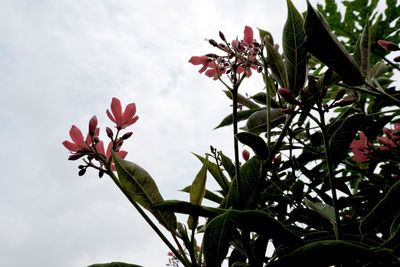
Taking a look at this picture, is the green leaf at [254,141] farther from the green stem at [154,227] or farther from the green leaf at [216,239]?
the green stem at [154,227]

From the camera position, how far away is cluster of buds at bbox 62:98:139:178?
109cm

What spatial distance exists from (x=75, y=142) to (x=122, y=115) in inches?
8.1

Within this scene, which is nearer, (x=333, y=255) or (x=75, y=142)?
(x=333, y=255)

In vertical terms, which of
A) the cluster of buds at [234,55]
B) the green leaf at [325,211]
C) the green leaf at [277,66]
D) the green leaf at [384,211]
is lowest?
the green leaf at [384,211]

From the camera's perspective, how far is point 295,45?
98cm

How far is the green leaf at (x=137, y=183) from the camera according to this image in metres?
0.92

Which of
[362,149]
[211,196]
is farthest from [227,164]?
[362,149]

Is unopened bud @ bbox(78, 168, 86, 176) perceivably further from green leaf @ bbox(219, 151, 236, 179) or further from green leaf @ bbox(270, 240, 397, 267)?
green leaf @ bbox(270, 240, 397, 267)

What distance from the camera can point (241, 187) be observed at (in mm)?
958

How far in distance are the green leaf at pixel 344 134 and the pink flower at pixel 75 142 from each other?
87 cm

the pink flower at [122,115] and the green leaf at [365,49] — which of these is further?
the pink flower at [122,115]

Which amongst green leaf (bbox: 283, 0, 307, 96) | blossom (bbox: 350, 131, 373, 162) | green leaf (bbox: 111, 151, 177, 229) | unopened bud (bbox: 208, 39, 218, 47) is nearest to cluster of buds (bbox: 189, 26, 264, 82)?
unopened bud (bbox: 208, 39, 218, 47)

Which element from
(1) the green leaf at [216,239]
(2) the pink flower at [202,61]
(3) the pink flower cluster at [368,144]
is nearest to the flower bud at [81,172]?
(1) the green leaf at [216,239]

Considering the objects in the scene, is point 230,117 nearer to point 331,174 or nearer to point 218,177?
point 218,177
